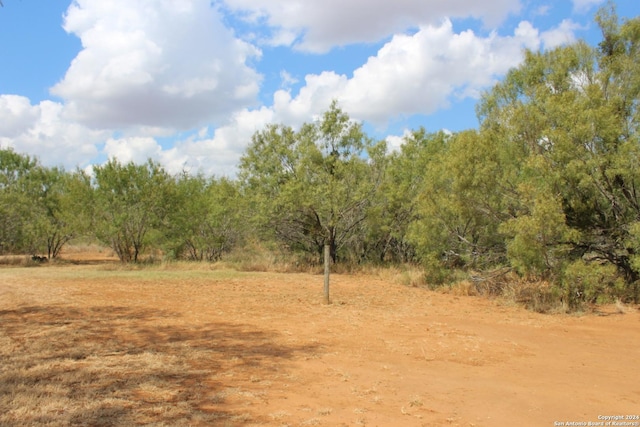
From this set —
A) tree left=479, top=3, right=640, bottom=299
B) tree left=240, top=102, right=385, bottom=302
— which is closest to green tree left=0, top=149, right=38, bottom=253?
tree left=240, top=102, right=385, bottom=302

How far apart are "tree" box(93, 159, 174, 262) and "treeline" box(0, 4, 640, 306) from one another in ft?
0.23

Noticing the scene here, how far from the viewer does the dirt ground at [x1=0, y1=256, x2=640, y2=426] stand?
528 centimetres

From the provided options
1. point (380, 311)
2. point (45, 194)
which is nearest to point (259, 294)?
point (380, 311)

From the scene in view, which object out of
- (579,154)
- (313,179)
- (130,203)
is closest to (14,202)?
(130,203)

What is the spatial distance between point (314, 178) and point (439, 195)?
6.93 m

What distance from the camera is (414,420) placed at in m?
5.16

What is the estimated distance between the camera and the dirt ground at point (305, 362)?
5.28 metres

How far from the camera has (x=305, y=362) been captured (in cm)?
746

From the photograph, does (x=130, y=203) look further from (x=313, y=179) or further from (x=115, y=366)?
(x=115, y=366)

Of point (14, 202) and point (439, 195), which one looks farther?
point (14, 202)

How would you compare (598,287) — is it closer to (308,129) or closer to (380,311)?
(380,311)

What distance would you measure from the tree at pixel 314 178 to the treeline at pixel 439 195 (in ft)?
0.23

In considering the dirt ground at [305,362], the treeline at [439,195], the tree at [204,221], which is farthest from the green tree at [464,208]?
the tree at [204,221]

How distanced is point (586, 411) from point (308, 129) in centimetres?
1885
